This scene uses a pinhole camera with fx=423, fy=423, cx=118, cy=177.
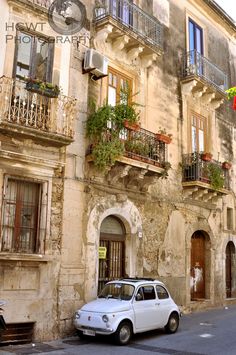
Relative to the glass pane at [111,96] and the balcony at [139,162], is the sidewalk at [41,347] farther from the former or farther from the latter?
the glass pane at [111,96]

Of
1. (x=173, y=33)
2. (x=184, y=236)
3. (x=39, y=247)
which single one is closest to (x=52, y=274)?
(x=39, y=247)

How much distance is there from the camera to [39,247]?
9797 millimetres

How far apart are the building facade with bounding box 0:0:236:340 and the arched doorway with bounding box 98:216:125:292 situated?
0.12ft

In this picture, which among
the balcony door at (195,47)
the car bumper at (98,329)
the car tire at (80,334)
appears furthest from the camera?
the balcony door at (195,47)

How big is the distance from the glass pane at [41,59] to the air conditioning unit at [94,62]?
1.14 m

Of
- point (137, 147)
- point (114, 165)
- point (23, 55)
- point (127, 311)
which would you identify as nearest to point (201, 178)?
point (137, 147)

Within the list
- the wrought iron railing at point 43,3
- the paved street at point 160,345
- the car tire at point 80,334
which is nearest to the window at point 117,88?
the wrought iron railing at point 43,3

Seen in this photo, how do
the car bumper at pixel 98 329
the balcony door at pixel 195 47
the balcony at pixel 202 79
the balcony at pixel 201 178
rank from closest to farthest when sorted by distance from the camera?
the car bumper at pixel 98 329
the balcony at pixel 201 178
the balcony at pixel 202 79
the balcony door at pixel 195 47

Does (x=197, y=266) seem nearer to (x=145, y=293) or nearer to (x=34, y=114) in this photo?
(x=145, y=293)

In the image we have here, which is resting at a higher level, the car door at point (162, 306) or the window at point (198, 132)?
the window at point (198, 132)

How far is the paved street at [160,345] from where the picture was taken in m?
8.67

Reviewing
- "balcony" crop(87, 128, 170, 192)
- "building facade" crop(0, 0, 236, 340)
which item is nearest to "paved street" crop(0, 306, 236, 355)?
"building facade" crop(0, 0, 236, 340)

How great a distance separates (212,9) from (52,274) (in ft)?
45.0

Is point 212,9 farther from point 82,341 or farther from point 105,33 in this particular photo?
point 82,341
